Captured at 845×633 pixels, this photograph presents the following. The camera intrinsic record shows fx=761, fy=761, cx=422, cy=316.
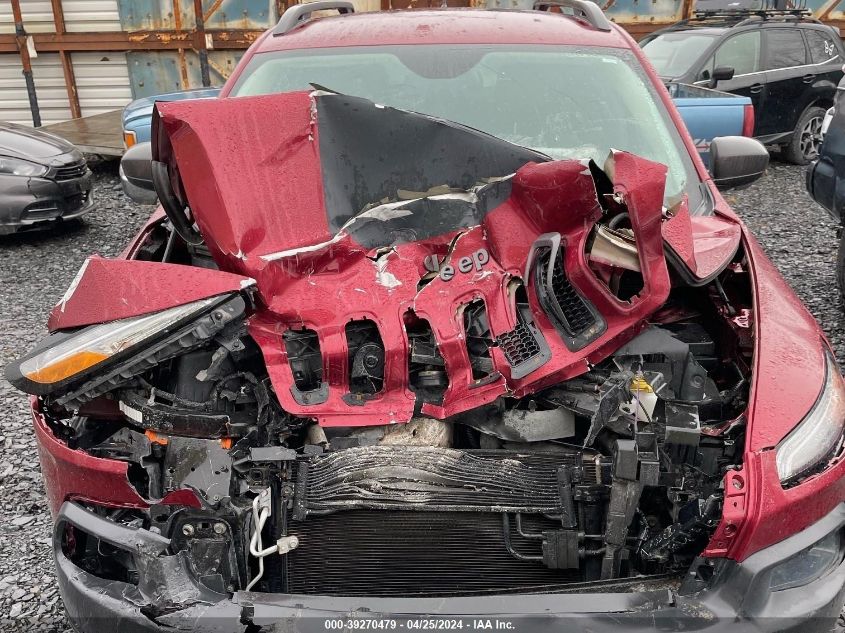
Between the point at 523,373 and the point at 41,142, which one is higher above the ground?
the point at 523,373

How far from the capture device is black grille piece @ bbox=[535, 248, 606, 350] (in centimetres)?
199

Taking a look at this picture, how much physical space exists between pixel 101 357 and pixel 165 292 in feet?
0.72

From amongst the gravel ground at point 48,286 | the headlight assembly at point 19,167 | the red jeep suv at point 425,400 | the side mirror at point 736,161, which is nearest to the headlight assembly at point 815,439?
the red jeep suv at point 425,400

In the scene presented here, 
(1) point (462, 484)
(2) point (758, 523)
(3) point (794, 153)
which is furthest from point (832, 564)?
(3) point (794, 153)

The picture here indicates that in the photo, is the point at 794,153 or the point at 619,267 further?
the point at 794,153

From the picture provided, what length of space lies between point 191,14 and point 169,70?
2.81ft

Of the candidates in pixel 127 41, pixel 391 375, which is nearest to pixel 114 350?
pixel 391 375

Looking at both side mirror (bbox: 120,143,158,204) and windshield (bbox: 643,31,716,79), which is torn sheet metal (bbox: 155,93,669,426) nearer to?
side mirror (bbox: 120,143,158,204)

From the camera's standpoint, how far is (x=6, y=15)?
11.0 metres

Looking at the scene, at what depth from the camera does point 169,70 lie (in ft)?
36.1

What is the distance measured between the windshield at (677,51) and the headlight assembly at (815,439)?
675 cm

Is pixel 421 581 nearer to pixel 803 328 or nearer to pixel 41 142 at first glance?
pixel 803 328

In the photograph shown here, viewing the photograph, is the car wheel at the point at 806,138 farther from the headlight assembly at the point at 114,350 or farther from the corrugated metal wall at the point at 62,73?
the corrugated metal wall at the point at 62,73

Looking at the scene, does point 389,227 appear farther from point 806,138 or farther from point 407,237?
point 806,138
